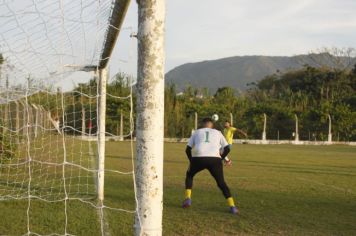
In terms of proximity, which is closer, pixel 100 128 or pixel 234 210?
pixel 234 210

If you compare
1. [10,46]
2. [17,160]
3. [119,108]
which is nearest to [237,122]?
[119,108]

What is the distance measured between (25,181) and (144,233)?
8220mm

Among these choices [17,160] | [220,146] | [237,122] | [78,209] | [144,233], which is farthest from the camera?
[237,122]

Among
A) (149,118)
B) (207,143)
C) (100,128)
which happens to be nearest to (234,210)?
(207,143)

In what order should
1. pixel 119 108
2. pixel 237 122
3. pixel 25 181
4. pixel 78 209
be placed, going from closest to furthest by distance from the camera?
pixel 78 209
pixel 25 181
pixel 119 108
pixel 237 122

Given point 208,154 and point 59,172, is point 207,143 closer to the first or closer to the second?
point 208,154

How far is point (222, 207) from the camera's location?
8.88m

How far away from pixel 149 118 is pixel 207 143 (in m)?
4.98

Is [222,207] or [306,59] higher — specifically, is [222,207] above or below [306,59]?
below

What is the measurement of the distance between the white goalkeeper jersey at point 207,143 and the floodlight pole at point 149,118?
4.85 m

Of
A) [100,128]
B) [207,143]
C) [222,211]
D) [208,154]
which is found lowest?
[222,211]

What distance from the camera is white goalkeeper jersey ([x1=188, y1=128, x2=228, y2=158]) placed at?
872cm

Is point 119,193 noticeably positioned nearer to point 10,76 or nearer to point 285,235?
point 10,76

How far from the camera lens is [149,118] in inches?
152
